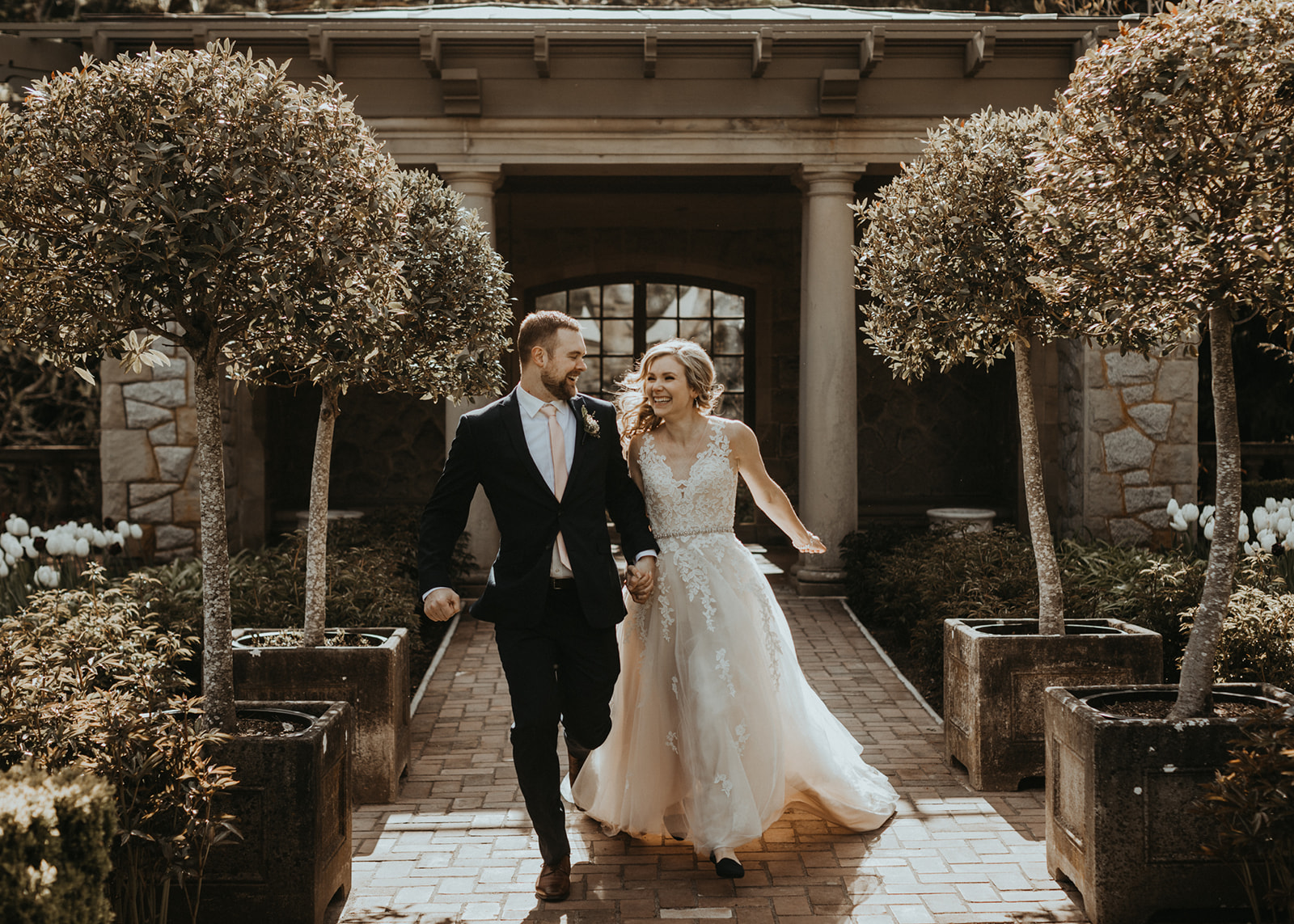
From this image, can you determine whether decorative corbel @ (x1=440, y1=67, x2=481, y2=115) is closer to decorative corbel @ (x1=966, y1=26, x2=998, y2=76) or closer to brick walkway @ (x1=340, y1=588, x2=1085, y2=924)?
decorative corbel @ (x1=966, y1=26, x2=998, y2=76)

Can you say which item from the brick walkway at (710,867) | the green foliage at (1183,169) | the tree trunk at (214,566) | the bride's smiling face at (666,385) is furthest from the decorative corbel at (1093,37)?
the tree trunk at (214,566)

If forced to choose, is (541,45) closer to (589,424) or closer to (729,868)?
Answer: (589,424)

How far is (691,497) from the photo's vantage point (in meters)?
4.12

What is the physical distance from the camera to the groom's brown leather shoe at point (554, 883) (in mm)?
3531

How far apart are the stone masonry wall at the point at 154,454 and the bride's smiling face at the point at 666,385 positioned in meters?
5.47

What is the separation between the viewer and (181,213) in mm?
3045

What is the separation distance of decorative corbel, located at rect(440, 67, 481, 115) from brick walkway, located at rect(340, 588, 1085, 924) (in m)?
5.12

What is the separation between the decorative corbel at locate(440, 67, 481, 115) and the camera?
819 cm

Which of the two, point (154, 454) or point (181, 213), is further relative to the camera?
point (154, 454)

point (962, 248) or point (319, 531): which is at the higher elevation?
point (962, 248)

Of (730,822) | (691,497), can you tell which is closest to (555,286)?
(691,497)

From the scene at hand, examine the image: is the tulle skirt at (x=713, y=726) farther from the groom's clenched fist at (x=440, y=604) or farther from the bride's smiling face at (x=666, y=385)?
the groom's clenched fist at (x=440, y=604)

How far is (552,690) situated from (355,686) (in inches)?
54.1

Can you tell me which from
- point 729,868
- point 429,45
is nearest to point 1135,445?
point 429,45
